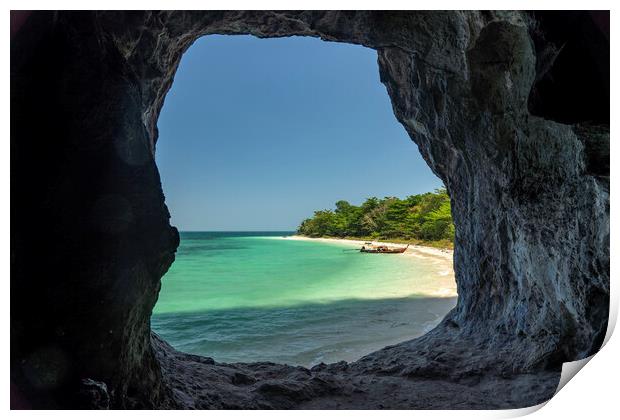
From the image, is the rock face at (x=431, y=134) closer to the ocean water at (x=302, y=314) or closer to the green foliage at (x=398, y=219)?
the ocean water at (x=302, y=314)

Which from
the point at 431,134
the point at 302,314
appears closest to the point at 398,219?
the point at 302,314

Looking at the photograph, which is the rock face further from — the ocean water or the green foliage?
the green foliage

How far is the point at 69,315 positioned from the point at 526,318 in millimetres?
4974

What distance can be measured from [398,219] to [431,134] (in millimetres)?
43833

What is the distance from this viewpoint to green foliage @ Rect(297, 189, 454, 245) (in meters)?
39.0

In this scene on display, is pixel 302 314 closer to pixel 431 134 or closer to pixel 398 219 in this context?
pixel 431 134

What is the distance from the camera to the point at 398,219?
160 feet

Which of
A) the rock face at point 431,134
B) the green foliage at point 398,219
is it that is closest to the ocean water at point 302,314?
the rock face at point 431,134

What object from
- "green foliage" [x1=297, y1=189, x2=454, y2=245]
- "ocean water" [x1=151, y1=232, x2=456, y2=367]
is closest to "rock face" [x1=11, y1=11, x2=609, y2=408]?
"ocean water" [x1=151, y1=232, x2=456, y2=367]

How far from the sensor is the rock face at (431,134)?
8.00 feet

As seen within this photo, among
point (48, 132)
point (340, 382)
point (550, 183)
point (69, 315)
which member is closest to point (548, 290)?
point (550, 183)

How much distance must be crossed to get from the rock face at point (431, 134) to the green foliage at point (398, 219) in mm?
32928

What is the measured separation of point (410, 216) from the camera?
45094 mm

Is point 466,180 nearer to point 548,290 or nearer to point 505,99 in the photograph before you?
point 505,99
